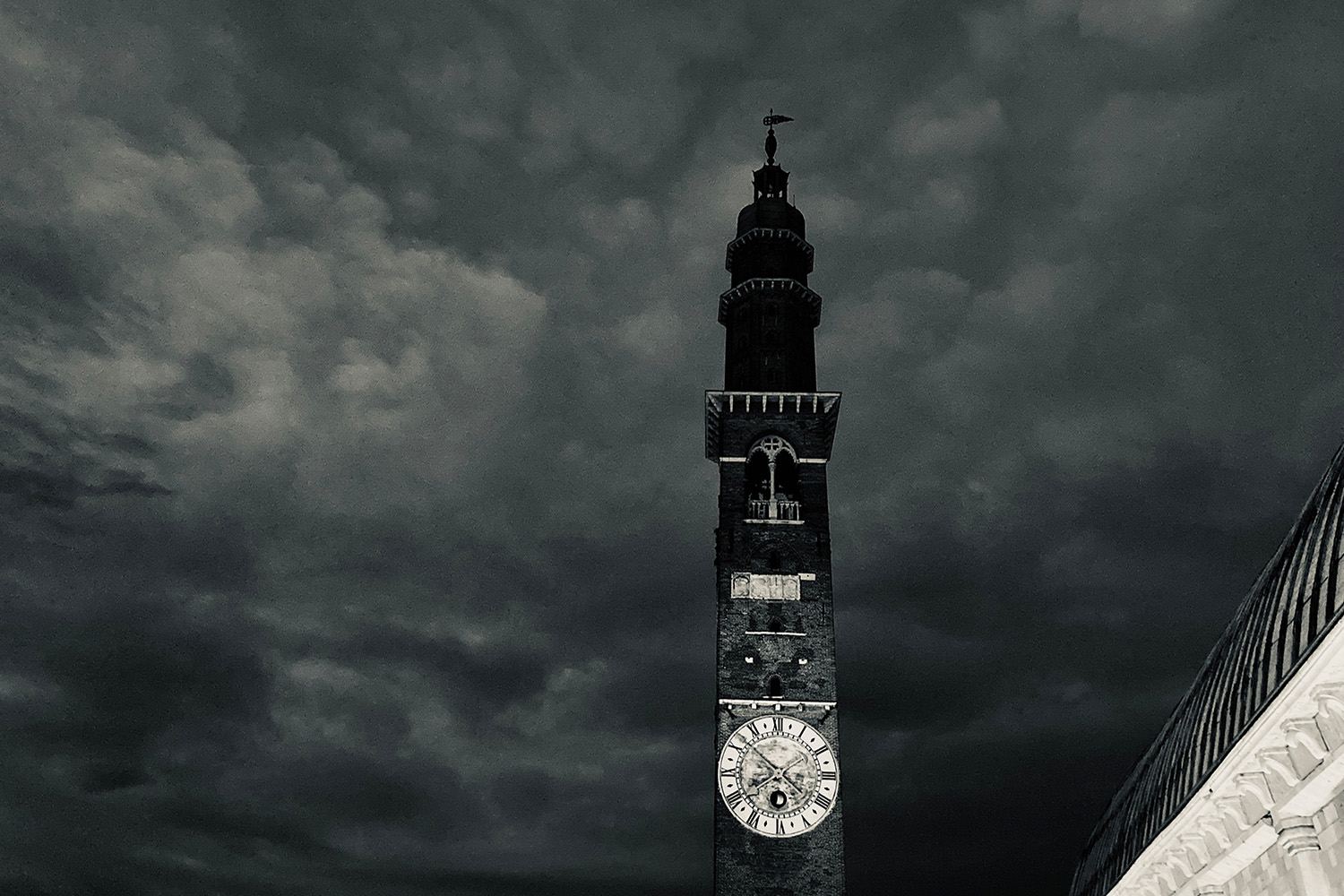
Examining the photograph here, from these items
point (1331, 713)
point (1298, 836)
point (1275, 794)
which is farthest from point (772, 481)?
point (1331, 713)

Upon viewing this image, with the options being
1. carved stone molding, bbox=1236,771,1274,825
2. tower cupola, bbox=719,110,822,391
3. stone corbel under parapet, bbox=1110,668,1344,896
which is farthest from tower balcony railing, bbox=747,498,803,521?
carved stone molding, bbox=1236,771,1274,825

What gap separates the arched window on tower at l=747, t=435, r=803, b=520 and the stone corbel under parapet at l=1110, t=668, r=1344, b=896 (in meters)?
33.9

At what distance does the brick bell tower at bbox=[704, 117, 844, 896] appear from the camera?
46.6 meters

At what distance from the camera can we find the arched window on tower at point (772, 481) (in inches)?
2147

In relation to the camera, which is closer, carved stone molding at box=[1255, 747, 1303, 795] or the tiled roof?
carved stone molding at box=[1255, 747, 1303, 795]

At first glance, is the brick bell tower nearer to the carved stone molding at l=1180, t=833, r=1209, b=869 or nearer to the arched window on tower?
the arched window on tower

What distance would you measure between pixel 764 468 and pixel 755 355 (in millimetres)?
7372

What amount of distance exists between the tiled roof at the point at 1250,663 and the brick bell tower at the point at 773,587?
64.5 feet

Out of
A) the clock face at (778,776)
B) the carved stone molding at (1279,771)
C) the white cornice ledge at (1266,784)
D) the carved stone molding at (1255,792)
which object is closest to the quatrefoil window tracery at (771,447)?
the clock face at (778,776)

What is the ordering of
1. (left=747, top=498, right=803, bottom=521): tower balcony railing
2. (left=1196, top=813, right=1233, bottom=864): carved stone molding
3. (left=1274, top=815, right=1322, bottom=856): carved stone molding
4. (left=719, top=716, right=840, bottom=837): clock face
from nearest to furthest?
(left=1274, top=815, right=1322, bottom=856): carved stone molding < (left=1196, top=813, right=1233, bottom=864): carved stone molding < (left=719, top=716, right=840, bottom=837): clock face < (left=747, top=498, right=803, bottom=521): tower balcony railing

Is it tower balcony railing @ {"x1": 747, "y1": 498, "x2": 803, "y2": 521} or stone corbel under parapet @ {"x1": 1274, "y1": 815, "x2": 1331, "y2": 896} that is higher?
tower balcony railing @ {"x1": 747, "y1": 498, "x2": 803, "y2": 521}

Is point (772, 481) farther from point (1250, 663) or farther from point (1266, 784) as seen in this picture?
point (1266, 784)

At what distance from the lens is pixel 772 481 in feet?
182

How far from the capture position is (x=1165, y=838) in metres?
21.2
